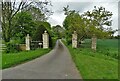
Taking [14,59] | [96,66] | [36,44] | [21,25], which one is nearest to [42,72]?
[96,66]

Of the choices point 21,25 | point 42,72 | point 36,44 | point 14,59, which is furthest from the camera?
point 21,25

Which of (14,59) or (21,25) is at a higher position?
(21,25)

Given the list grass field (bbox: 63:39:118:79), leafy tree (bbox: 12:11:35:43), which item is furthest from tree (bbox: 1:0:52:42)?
grass field (bbox: 63:39:118:79)

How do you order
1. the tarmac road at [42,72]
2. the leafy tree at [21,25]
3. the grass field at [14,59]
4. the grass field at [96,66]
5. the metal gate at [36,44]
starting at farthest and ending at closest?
1. the leafy tree at [21,25]
2. the metal gate at [36,44]
3. the grass field at [14,59]
4. the grass field at [96,66]
5. the tarmac road at [42,72]

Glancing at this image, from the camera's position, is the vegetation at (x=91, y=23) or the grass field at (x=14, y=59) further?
the vegetation at (x=91, y=23)

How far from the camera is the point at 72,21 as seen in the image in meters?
32.5

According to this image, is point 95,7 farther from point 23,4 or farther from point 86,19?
point 23,4

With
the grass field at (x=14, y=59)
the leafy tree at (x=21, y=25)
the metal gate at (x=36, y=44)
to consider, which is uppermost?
the leafy tree at (x=21, y=25)

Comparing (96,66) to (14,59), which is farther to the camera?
(14,59)

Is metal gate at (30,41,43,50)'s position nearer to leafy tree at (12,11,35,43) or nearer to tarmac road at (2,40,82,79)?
leafy tree at (12,11,35,43)

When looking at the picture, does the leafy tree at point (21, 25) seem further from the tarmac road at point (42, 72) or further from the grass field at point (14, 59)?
the tarmac road at point (42, 72)

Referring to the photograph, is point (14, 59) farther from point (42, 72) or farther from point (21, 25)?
point (21, 25)

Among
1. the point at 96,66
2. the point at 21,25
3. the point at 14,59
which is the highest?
the point at 21,25

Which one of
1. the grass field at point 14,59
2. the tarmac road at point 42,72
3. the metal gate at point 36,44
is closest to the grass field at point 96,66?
the tarmac road at point 42,72
